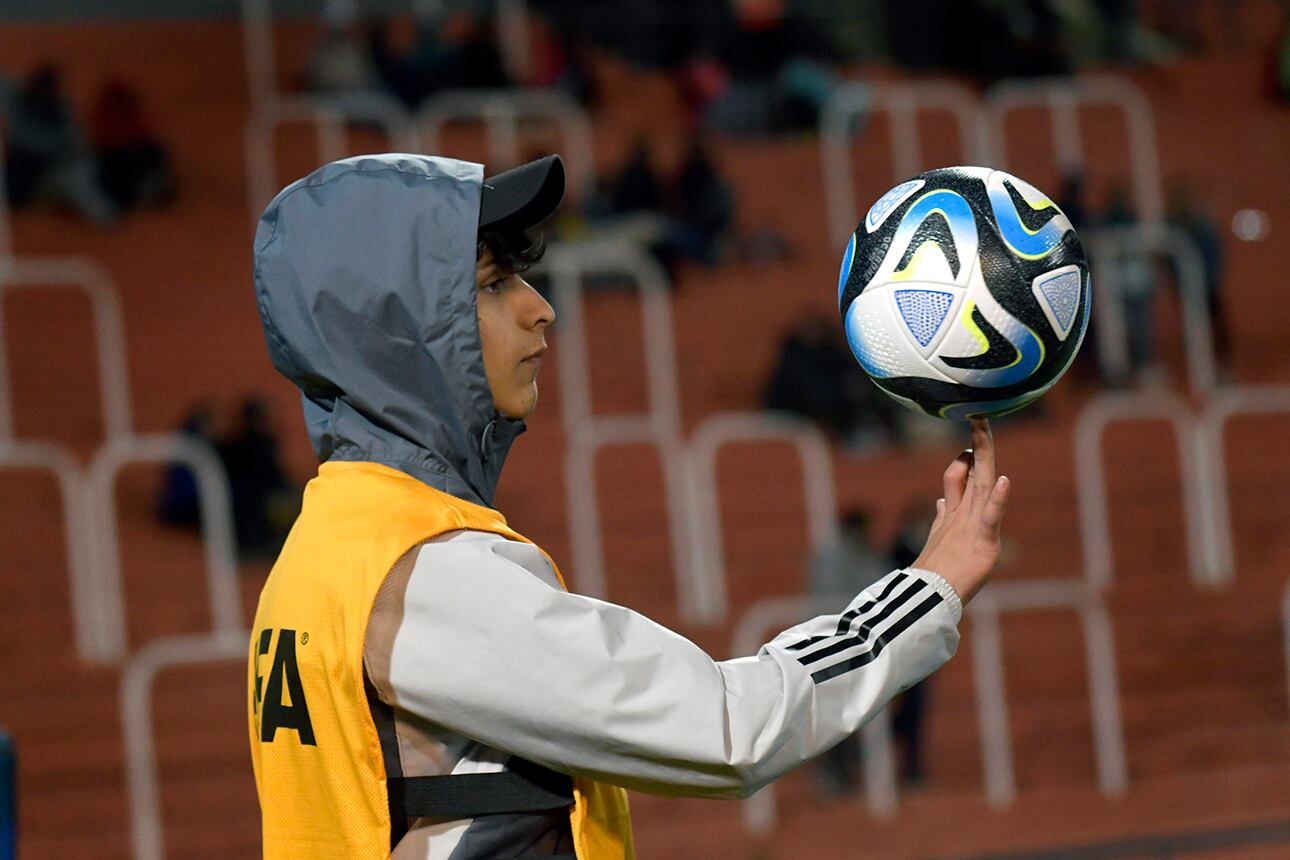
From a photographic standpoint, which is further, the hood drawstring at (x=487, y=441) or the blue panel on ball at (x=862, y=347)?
the blue panel on ball at (x=862, y=347)

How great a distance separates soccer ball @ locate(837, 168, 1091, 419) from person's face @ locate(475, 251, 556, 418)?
1.60 feet

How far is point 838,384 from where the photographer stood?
10.6 m

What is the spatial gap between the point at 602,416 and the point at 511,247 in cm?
914

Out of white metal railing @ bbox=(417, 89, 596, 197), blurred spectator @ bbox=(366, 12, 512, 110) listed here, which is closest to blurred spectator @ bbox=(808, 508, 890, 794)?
white metal railing @ bbox=(417, 89, 596, 197)

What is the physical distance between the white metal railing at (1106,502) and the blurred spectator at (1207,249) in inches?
61.6

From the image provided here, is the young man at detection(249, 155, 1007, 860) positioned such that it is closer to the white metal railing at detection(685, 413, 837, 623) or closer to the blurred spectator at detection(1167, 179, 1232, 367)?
the white metal railing at detection(685, 413, 837, 623)

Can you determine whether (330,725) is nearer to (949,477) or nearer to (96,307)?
(949,477)

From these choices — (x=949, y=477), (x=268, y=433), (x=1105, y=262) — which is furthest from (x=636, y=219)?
(x=949, y=477)

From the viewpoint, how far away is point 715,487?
10.4 metres

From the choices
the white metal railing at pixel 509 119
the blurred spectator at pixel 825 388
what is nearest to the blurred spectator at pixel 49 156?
the white metal railing at pixel 509 119

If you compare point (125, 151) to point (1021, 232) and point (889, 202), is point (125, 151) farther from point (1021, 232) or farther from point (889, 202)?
point (1021, 232)

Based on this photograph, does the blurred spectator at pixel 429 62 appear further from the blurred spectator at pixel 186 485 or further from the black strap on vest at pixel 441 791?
the black strap on vest at pixel 441 791

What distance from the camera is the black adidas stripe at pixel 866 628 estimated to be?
1.84 meters

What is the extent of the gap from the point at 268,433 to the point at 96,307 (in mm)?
2332
